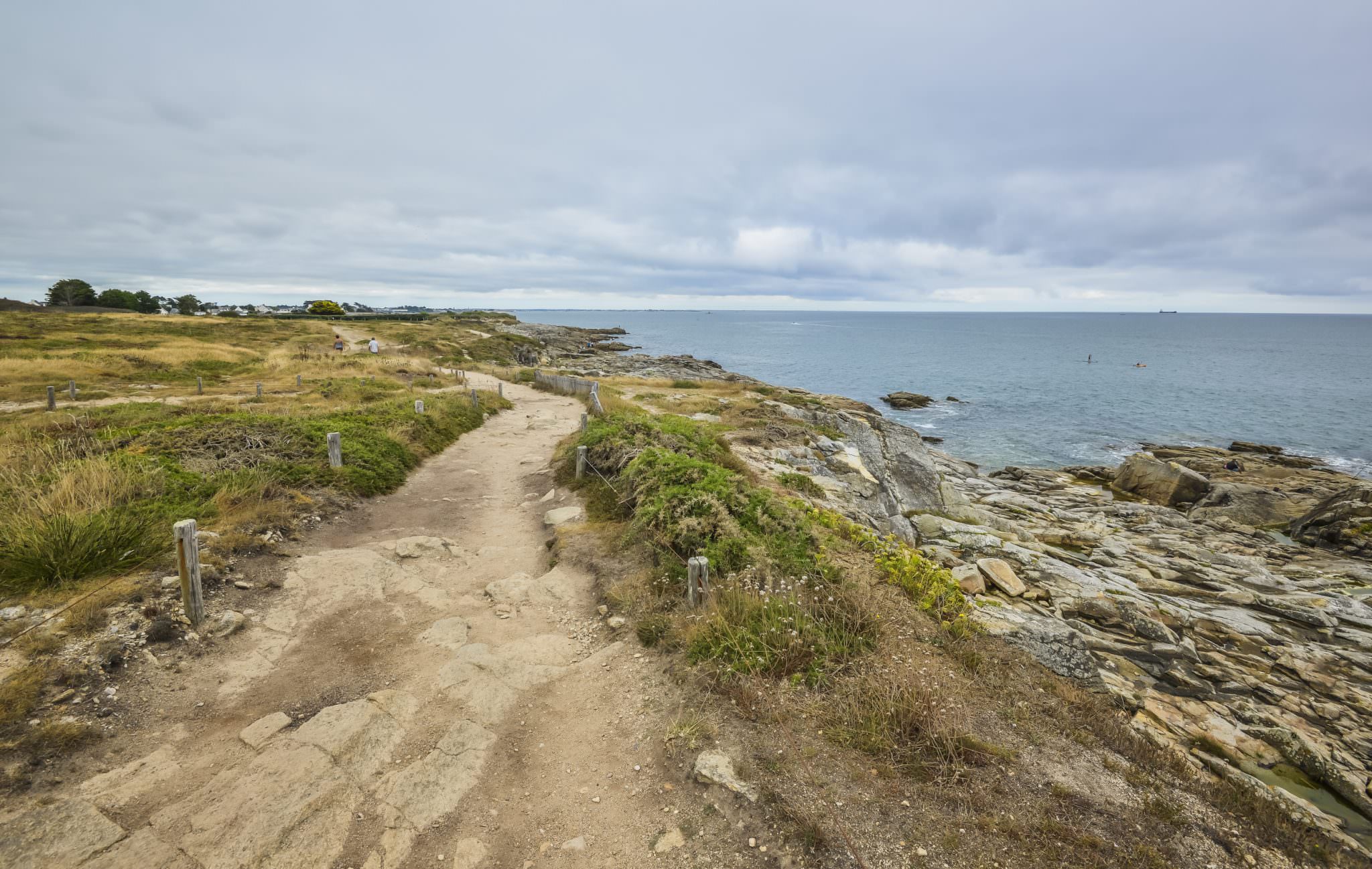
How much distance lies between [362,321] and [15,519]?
92132 millimetres

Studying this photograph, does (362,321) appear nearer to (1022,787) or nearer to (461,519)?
(461,519)

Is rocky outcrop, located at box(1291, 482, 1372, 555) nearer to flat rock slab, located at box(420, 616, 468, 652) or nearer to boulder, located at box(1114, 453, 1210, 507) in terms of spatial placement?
boulder, located at box(1114, 453, 1210, 507)

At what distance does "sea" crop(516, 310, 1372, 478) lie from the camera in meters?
36.1

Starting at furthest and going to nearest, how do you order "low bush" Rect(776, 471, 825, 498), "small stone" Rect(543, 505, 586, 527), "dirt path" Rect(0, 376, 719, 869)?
"low bush" Rect(776, 471, 825, 498), "small stone" Rect(543, 505, 586, 527), "dirt path" Rect(0, 376, 719, 869)

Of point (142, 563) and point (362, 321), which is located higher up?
point (362, 321)

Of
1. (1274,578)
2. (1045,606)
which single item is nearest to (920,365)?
→ (1274,578)

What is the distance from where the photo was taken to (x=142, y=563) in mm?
7809

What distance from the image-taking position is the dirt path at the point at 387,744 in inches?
176

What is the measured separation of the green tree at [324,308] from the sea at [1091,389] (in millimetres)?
56563

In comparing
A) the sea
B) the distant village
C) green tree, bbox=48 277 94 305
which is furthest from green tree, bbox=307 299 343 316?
the sea

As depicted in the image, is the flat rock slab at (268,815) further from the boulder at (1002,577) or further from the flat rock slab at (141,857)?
the boulder at (1002,577)

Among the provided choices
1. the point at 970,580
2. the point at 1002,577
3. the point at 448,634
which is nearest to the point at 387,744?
the point at 448,634

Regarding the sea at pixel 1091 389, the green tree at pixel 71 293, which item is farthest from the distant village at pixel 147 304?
the sea at pixel 1091 389

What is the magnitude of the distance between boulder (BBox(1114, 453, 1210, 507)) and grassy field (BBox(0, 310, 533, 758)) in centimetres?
2867
